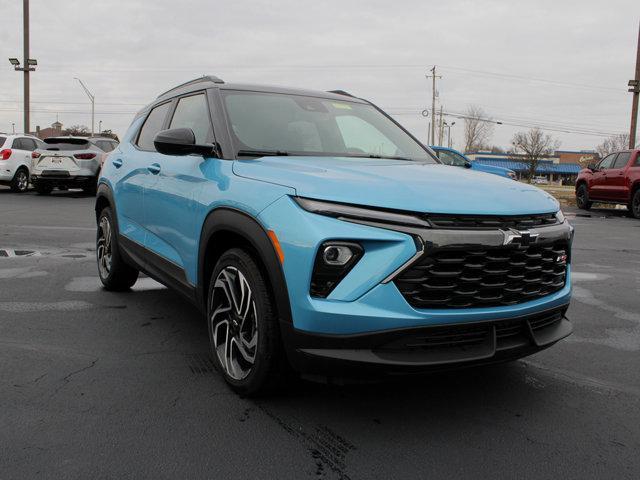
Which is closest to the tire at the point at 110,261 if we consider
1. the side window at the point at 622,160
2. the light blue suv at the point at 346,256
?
the light blue suv at the point at 346,256

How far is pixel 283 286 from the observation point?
2.67 metres

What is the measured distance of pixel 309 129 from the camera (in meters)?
4.00

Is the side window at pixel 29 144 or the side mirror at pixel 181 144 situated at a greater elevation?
the side window at pixel 29 144

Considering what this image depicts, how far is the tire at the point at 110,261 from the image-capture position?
5.30 meters

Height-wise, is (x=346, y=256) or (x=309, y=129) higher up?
(x=309, y=129)

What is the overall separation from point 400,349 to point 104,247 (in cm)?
392

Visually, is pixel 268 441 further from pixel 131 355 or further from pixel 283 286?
pixel 131 355

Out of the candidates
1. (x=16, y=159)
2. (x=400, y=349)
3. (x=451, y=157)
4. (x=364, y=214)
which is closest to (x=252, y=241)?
(x=364, y=214)

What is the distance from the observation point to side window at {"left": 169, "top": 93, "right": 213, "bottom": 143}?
152 inches

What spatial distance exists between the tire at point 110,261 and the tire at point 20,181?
1433 cm

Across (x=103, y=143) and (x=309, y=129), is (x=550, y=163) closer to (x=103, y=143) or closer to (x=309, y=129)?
(x=103, y=143)

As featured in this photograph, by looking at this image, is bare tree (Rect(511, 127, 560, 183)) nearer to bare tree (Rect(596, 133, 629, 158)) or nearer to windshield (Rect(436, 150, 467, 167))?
bare tree (Rect(596, 133, 629, 158))

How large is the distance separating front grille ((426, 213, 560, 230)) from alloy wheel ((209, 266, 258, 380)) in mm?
996

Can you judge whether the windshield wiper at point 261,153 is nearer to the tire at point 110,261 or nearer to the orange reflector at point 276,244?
the orange reflector at point 276,244
